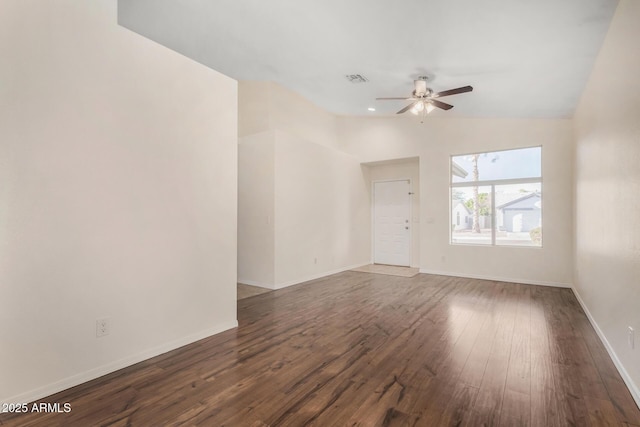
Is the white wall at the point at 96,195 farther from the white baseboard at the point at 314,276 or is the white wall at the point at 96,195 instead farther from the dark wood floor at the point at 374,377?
the white baseboard at the point at 314,276

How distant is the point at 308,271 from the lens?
5.83 m

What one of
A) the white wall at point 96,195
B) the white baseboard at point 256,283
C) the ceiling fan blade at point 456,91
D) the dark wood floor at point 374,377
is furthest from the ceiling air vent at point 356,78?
the white baseboard at point 256,283

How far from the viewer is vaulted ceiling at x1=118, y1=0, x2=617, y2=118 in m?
2.69

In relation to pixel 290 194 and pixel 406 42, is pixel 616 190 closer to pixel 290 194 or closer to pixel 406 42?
pixel 406 42

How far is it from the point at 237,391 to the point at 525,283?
17.9ft

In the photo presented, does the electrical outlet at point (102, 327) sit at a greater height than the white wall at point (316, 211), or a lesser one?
lesser

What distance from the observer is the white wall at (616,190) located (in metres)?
2.08

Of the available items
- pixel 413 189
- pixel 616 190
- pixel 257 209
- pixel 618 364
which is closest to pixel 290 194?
pixel 257 209

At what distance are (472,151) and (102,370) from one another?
21.0ft

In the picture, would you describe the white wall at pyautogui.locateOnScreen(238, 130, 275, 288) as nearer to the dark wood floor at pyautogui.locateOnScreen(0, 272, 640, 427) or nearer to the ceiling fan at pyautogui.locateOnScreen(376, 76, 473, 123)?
the dark wood floor at pyautogui.locateOnScreen(0, 272, 640, 427)

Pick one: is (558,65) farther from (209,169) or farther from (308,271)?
(308,271)

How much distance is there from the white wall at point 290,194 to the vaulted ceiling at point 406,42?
1.05m

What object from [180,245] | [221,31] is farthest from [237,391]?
[221,31]

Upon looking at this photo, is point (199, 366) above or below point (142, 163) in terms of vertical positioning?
below
